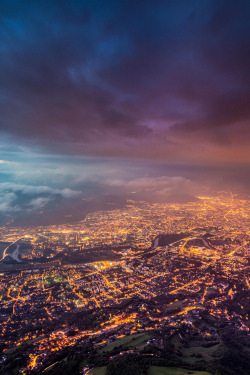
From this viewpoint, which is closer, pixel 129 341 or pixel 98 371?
pixel 98 371

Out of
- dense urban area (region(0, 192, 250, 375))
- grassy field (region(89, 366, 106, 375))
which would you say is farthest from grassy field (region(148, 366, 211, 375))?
grassy field (region(89, 366, 106, 375))

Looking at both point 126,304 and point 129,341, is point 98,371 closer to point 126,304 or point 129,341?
point 129,341

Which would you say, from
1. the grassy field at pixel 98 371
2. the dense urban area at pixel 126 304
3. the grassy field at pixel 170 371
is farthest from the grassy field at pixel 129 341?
the grassy field at pixel 170 371

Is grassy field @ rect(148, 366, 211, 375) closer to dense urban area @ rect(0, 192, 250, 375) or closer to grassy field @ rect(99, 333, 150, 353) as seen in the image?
dense urban area @ rect(0, 192, 250, 375)

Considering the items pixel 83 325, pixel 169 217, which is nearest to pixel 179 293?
pixel 83 325

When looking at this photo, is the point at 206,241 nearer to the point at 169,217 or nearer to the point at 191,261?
the point at 191,261

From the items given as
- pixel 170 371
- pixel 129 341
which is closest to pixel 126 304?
pixel 129 341
